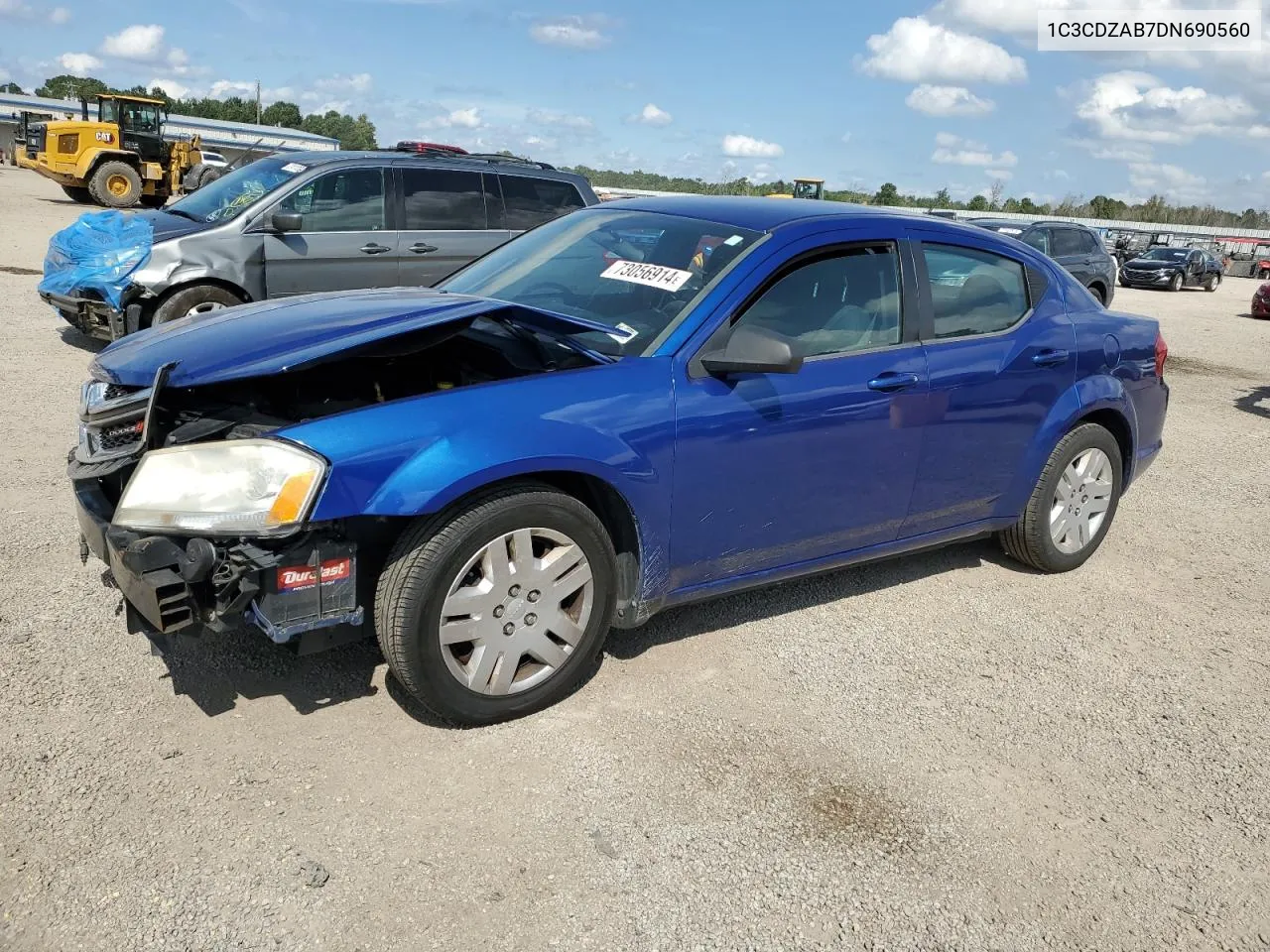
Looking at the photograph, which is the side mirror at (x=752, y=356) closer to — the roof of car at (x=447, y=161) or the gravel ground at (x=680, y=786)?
the gravel ground at (x=680, y=786)

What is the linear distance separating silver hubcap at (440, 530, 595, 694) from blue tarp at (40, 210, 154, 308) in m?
6.11

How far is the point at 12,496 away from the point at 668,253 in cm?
348

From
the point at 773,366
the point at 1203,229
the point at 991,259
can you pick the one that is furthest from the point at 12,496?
the point at 1203,229

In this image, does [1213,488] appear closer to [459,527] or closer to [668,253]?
[668,253]

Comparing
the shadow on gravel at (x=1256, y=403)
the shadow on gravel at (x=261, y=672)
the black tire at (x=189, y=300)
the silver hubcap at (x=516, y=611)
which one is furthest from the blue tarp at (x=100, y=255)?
the shadow on gravel at (x=1256, y=403)

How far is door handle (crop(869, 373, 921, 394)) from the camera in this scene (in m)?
3.85

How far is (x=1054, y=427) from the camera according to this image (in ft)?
15.1

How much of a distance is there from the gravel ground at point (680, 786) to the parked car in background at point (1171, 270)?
27.1 m

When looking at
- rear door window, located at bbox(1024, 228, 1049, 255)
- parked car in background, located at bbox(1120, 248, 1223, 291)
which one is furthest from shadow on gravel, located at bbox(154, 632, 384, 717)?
parked car in background, located at bbox(1120, 248, 1223, 291)

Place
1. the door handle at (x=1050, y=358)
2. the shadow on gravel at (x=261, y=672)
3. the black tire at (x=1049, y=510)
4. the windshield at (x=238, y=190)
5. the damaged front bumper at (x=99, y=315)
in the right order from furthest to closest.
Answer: the windshield at (x=238, y=190), the damaged front bumper at (x=99, y=315), the black tire at (x=1049, y=510), the door handle at (x=1050, y=358), the shadow on gravel at (x=261, y=672)

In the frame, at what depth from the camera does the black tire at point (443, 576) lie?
2.91 meters

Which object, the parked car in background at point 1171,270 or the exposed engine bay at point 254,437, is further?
the parked car in background at point 1171,270

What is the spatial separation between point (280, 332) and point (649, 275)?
1.36 meters

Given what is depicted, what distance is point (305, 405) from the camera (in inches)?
141
